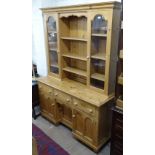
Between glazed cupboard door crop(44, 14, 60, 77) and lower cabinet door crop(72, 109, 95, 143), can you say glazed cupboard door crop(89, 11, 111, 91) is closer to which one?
lower cabinet door crop(72, 109, 95, 143)

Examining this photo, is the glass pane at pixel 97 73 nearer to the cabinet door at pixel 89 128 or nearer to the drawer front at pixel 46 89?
the cabinet door at pixel 89 128

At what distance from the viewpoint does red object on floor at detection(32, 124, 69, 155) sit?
2264 millimetres

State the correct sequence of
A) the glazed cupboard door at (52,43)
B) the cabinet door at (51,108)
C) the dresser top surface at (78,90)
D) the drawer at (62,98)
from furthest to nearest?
the cabinet door at (51,108)
the glazed cupboard door at (52,43)
the drawer at (62,98)
the dresser top surface at (78,90)

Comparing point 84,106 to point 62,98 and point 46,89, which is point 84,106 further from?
point 46,89

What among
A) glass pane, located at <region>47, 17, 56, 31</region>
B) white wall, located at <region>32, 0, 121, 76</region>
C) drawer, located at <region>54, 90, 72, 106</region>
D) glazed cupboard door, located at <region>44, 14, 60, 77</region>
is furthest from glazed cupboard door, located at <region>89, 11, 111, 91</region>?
white wall, located at <region>32, 0, 121, 76</region>

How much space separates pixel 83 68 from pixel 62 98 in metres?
0.58

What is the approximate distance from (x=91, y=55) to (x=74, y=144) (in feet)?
4.36

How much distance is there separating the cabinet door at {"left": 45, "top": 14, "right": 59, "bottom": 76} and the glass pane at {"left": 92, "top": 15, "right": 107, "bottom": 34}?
704 mm

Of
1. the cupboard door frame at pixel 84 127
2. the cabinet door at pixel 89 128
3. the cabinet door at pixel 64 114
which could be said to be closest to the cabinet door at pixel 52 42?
the cabinet door at pixel 64 114

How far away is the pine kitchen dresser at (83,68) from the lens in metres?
1.98

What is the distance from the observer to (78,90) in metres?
2.37
